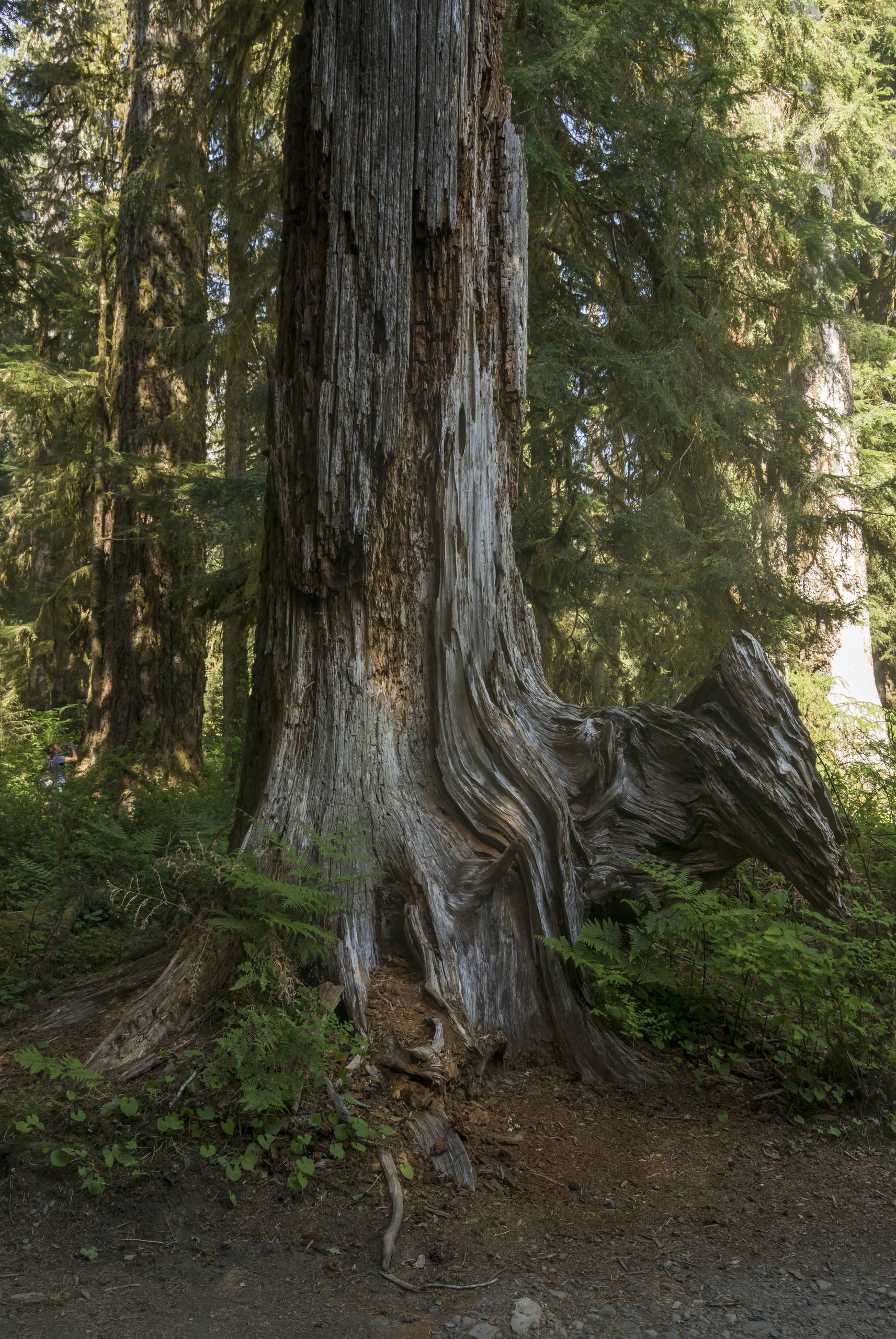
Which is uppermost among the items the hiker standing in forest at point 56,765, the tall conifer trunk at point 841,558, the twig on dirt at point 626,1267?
the tall conifer trunk at point 841,558

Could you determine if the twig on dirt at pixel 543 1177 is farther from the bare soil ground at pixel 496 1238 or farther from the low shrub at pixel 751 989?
the low shrub at pixel 751 989

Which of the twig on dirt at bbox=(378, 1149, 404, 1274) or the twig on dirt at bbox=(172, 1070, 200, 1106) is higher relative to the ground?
the twig on dirt at bbox=(172, 1070, 200, 1106)

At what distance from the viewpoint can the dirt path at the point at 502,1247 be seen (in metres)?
2.79

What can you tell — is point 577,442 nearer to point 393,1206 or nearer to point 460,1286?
point 393,1206

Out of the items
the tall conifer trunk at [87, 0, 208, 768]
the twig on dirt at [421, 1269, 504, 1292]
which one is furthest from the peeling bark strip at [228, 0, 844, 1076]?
the tall conifer trunk at [87, 0, 208, 768]

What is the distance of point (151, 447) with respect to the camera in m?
10.4

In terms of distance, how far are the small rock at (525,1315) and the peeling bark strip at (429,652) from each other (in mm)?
1368

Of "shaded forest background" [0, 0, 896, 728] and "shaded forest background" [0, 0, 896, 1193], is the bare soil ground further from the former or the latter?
"shaded forest background" [0, 0, 896, 728]

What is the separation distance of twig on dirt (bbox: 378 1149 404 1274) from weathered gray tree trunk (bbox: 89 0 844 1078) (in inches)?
33.9

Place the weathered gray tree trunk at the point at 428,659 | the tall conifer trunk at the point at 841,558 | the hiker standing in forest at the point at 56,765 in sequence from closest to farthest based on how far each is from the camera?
the weathered gray tree trunk at the point at 428,659, the hiker standing in forest at the point at 56,765, the tall conifer trunk at the point at 841,558

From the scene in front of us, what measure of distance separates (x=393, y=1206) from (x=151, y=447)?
347 inches

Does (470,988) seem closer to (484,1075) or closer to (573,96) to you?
(484,1075)

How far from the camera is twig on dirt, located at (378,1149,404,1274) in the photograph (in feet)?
9.97

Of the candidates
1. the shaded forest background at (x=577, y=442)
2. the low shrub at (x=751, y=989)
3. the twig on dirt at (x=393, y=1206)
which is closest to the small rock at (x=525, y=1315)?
the twig on dirt at (x=393, y=1206)
